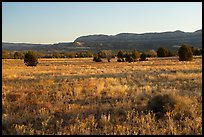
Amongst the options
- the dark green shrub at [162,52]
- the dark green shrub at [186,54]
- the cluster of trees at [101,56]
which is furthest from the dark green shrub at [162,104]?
the dark green shrub at [162,52]

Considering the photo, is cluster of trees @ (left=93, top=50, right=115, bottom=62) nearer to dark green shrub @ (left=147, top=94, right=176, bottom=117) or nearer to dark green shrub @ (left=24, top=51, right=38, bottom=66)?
dark green shrub @ (left=24, top=51, right=38, bottom=66)

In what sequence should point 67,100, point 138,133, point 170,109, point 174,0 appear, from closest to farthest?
point 174,0 < point 138,133 < point 170,109 < point 67,100

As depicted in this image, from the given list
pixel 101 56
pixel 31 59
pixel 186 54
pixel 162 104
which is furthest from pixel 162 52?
pixel 162 104

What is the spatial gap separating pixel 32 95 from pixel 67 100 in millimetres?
1928

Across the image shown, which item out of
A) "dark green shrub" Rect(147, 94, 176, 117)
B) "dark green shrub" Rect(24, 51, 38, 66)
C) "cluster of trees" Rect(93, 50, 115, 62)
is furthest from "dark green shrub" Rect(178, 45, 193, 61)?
"dark green shrub" Rect(147, 94, 176, 117)

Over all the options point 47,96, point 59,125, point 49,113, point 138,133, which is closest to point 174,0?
point 138,133

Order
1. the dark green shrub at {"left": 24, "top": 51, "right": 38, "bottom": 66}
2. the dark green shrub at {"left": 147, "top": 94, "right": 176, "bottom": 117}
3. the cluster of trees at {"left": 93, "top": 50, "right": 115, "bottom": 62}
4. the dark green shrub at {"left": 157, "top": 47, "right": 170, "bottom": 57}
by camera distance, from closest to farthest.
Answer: the dark green shrub at {"left": 147, "top": 94, "right": 176, "bottom": 117} → the dark green shrub at {"left": 24, "top": 51, "right": 38, "bottom": 66} → the cluster of trees at {"left": 93, "top": 50, "right": 115, "bottom": 62} → the dark green shrub at {"left": 157, "top": 47, "right": 170, "bottom": 57}

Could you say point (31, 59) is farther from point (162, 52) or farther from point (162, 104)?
point (162, 52)

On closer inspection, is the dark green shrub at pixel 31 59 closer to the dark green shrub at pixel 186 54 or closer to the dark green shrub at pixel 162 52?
the dark green shrub at pixel 186 54

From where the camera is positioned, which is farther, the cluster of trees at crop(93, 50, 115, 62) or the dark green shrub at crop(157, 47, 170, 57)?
the dark green shrub at crop(157, 47, 170, 57)

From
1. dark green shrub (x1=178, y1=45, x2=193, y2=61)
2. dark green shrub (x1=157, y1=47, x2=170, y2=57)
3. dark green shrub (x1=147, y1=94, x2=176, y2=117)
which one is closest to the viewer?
dark green shrub (x1=147, y1=94, x2=176, y2=117)

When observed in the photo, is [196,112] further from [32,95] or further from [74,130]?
[32,95]

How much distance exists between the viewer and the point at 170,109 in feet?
32.3

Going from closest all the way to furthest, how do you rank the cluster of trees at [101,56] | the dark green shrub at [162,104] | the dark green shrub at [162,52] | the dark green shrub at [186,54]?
the dark green shrub at [162,104] → the dark green shrub at [186,54] → the cluster of trees at [101,56] → the dark green shrub at [162,52]
